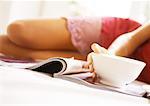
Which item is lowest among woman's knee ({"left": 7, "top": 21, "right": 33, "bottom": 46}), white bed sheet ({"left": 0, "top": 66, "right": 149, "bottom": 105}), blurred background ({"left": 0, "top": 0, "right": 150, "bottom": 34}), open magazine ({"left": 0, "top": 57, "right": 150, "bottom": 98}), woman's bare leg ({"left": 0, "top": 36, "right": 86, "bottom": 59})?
white bed sheet ({"left": 0, "top": 66, "right": 149, "bottom": 105})

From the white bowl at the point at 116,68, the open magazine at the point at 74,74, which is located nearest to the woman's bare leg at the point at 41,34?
the open magazine at the point at 74,74

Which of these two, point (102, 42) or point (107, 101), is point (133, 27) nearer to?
point (102, 42)

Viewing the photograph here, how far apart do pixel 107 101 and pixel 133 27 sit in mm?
835

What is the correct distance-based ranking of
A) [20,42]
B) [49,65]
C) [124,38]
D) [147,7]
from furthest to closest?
1. [147,7]
2. [20,42]
3. [124,38]
4. [49,65]

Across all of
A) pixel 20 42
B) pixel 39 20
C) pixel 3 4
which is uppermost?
pixel 3 4

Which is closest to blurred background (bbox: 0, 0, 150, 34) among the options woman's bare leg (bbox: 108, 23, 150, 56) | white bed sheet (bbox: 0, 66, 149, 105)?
woman's bare leg (bbox: 108, 23, 150, 56)

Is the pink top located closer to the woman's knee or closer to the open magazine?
the woman's knee

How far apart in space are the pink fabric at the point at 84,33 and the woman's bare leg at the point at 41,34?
0.03 meters

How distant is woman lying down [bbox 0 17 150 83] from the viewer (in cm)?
129

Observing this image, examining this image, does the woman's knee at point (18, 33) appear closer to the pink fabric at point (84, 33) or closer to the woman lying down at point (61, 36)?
the woman lying down at point (61, 36)

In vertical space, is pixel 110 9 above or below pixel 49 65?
above

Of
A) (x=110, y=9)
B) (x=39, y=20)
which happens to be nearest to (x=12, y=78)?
(x=39, y=20)

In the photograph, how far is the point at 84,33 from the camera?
54.1 inches

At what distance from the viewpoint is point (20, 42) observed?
4.25ft
